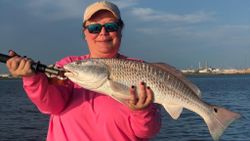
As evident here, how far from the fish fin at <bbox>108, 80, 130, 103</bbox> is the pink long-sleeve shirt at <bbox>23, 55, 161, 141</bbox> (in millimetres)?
204

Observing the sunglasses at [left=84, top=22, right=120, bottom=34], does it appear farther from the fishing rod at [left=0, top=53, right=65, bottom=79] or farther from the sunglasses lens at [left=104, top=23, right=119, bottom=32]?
the fishing rod at [left=0, top=53, right=65, bottom=79]

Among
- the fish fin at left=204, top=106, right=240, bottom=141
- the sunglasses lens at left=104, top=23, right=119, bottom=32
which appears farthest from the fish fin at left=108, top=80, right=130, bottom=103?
the fish fin at left=204, top=106, right=240, bottom=141

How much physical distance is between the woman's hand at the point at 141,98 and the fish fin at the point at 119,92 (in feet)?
0.21

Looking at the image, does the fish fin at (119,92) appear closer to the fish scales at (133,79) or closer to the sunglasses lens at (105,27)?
the fish scales at (133,79)

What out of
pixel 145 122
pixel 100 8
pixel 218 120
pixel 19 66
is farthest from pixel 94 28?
pixel 218 120

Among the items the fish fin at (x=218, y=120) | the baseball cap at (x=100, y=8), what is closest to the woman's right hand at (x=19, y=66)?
the baseball cap at (x=100, y=8)

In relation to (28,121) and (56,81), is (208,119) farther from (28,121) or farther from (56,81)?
(28,121)

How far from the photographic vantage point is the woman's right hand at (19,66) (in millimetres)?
4418

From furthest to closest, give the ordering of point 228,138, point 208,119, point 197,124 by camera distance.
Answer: point 197,124 → point 228,138 → point 208,119

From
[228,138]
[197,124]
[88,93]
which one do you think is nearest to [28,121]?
[197,124]

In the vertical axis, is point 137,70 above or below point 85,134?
above

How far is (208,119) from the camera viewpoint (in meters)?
5.29

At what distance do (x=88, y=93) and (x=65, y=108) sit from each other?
0.30m

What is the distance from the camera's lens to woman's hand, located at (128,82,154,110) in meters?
4.62
